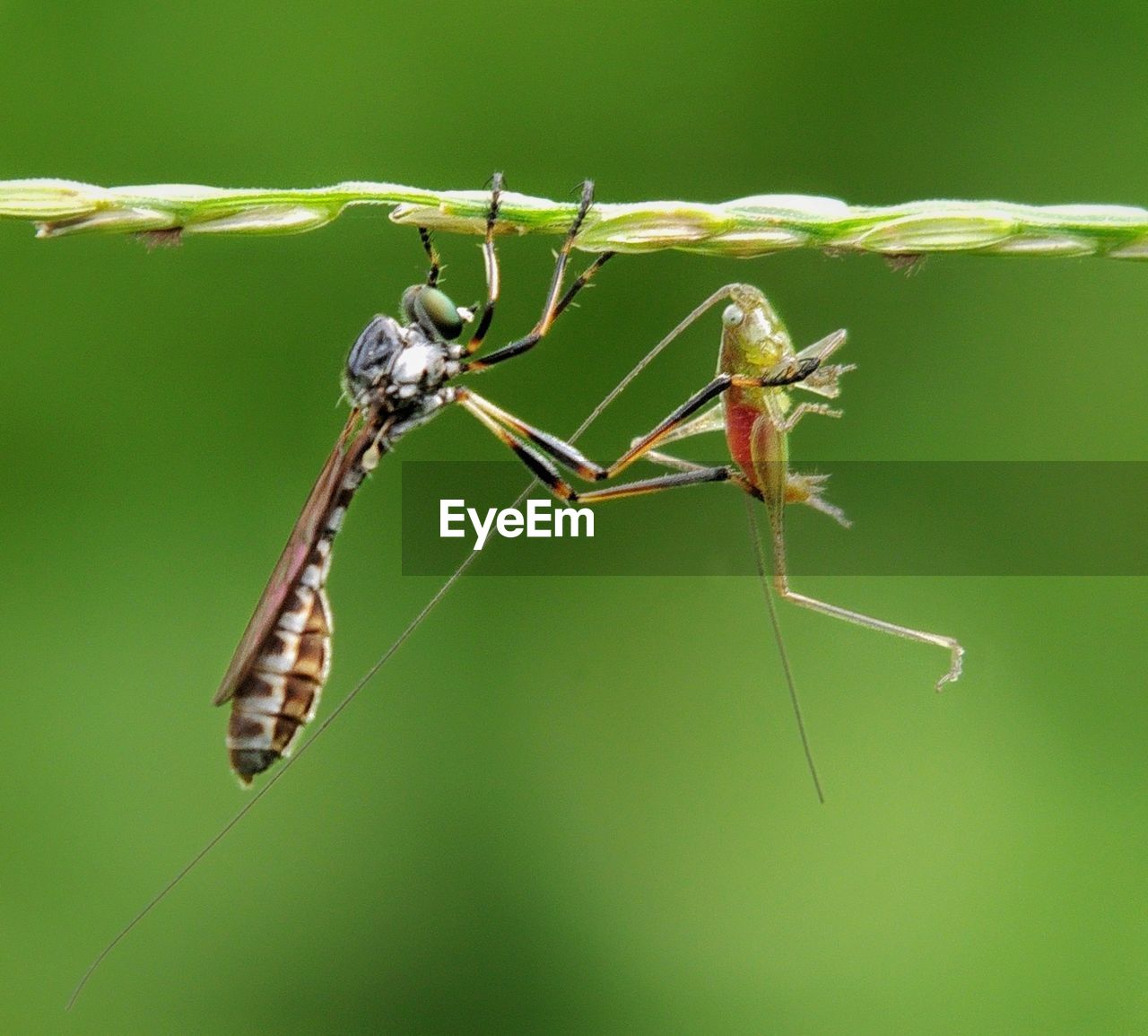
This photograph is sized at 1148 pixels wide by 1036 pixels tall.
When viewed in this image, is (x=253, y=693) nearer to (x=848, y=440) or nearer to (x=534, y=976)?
(x=534, y=976)

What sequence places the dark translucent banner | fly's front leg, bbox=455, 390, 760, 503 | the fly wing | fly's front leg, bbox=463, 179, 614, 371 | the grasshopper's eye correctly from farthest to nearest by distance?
the dark translucent banner, the fly wing, fly's front leg, bbox=455, 390, 760, 503, fly's front leg, bbox=463, 179, 614, 371, the grasshopper's eye

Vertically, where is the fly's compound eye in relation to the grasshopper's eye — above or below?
above

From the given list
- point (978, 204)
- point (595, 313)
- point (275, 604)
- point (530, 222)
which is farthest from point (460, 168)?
point (978, 204)

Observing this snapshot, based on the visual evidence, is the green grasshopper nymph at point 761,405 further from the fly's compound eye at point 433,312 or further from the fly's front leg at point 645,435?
the fly's compound eye at point 433,312

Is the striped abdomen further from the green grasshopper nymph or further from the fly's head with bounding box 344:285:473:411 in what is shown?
the green grasshopper nymph

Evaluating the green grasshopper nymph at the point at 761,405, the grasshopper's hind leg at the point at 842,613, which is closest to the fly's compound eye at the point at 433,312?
the green grasshopper nymph at the point at 761,405

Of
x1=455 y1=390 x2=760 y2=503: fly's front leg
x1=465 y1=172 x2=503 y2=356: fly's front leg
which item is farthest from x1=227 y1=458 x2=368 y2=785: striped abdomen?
x1=465 y1=172 x2=503 y2=356: fly's front leg

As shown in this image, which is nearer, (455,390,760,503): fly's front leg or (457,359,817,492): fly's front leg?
(457,359,817,492): fly's front leg

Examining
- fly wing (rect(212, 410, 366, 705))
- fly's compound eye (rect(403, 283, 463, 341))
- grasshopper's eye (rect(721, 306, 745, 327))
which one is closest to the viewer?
grasshopper's eye (rect(721, 306, 745, 327))
